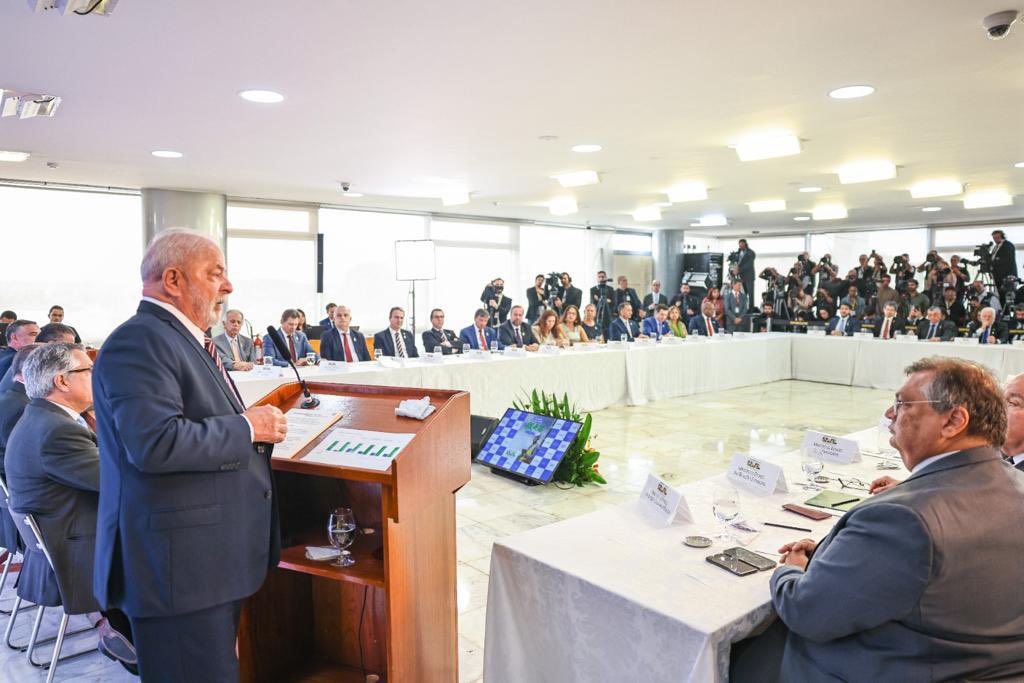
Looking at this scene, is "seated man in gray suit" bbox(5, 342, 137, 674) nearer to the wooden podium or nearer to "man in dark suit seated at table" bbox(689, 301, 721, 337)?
the wooden podium

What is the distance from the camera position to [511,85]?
3871mm

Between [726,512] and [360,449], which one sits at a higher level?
[360,449]

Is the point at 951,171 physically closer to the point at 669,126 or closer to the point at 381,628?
the point at 669,126

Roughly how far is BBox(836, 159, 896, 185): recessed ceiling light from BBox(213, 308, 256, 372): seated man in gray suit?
19.8 ft

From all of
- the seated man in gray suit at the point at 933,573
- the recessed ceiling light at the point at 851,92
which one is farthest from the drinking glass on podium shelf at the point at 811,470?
the recessed ceiling light at the point at 851,92

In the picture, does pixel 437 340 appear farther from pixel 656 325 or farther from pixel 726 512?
pixel 726 512

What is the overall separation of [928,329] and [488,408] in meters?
6.50

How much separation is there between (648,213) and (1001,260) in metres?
5.66

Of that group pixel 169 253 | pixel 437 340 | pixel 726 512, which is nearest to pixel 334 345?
pixel 437 340

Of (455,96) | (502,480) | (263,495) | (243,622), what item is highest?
(455,96)

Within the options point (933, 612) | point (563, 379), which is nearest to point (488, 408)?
point (563, 379)

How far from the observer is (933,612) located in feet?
4.25

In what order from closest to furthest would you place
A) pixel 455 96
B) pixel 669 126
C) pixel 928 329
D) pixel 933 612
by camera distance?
pixel 933 612 < pixel 455 96 < pixel 669 126 < pixel 928 329

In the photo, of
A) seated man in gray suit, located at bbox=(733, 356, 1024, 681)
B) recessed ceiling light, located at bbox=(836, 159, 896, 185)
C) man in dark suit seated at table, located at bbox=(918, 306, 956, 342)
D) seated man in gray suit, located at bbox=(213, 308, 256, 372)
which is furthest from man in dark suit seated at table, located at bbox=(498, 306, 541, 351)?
seated man in gray suit, located at bbox=(733, 356, 1024, 681)
